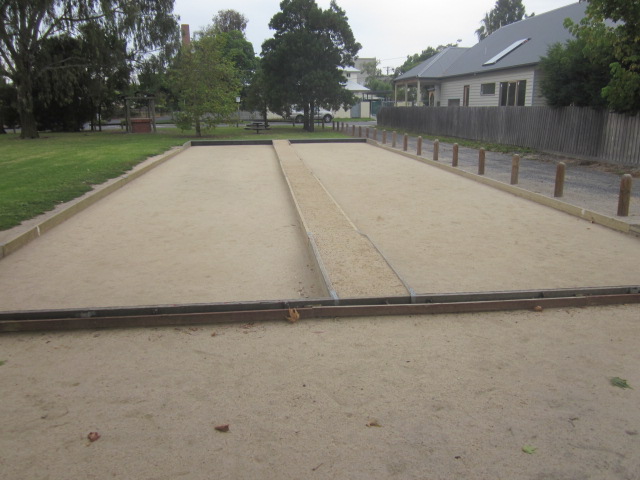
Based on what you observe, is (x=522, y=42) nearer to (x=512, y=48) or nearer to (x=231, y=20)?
(x=512, y=48)

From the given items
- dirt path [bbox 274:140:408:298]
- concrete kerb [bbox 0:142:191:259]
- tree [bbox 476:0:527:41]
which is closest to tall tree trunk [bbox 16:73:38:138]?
concrete kerb [bbox 0:142:191:259]

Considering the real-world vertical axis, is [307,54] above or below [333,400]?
above

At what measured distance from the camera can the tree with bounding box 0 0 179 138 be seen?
3005 cm

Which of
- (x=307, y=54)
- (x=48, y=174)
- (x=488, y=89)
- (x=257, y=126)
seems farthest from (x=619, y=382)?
(x=257, y=126)

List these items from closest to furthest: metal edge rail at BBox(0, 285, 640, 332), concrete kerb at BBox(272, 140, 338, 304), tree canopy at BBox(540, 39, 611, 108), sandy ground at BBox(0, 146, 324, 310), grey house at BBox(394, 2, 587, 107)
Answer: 1. metal edge rail at BBox(0, 285, 640, 332)
2. concrete kerb at BBox(272, 140, 338, 304)
3. sandy ground at BBox(0, 146, 324, 310)
4. tree canopy at BBox(540, 39, 611, 108)
5. grey house at BBox(394, 2, 587, 107)

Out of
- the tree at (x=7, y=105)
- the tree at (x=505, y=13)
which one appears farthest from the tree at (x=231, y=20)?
the tree at (x=7, y=105)

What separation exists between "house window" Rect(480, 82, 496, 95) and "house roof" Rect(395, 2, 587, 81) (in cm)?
89

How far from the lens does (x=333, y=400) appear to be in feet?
12.3

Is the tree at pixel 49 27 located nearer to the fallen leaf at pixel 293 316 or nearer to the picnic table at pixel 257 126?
the picnic table at pixel 257 126

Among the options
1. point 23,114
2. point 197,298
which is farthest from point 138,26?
point 197,298

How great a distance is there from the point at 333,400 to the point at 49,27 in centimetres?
3337

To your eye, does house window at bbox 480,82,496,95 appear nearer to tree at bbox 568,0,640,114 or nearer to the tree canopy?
the tree canopy

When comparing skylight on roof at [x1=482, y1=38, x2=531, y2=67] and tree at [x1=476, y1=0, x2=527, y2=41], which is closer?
skylight on roof at [x1=482, y1=38, x2=531, y2=67]

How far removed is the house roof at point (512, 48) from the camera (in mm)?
26734
